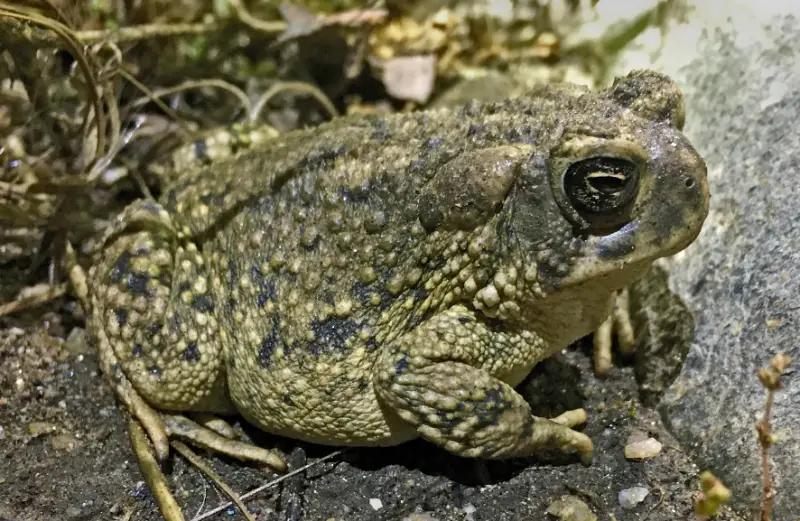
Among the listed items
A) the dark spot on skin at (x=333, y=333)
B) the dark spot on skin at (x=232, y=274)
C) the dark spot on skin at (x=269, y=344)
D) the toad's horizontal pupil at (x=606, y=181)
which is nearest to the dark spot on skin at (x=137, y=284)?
the dark spot on skin at (x=232, y=274)

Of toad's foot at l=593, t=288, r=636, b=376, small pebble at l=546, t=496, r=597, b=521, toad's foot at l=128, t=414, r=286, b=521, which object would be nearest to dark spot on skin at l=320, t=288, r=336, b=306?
toad's foot at l=128, t=414, r=286, b=521

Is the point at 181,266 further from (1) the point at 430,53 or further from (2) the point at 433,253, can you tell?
(1) the point at 430,53

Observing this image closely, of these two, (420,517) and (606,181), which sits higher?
(606,181)

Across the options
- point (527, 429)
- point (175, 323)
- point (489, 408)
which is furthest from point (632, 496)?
point (175, 323)

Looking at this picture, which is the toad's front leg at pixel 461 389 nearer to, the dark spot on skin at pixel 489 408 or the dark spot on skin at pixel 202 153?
the dark spot on skin at pixel 489 408

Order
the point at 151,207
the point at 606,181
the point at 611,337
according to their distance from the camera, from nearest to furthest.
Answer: the point at 606,181, the point at 151,207, the point at 611,337

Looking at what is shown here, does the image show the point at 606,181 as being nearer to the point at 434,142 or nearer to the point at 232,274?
the point at 434,142
